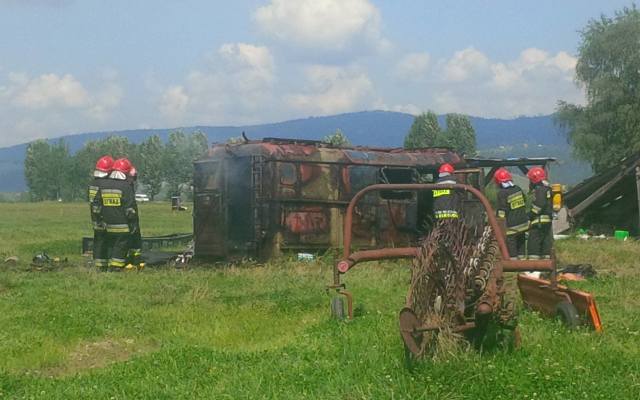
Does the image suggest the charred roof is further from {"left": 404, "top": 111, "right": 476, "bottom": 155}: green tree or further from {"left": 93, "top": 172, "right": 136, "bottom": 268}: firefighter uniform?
{"left": 404, "top": 111, "right": 476, "bottom": 155}: green tree

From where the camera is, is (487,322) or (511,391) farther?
(487,322)

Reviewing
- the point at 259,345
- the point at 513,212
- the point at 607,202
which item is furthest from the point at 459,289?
the point at 607,202

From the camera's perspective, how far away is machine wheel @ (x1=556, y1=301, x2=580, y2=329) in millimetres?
6951

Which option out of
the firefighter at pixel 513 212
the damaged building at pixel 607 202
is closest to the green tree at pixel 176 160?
the damaged building at pixel 607 202

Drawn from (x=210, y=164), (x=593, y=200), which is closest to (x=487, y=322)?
(x=210, y=164)

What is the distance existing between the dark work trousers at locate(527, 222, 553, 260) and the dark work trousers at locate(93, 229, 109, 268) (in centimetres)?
718

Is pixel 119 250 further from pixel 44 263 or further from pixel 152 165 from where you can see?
pixel 152 165

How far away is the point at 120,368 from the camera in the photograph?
6.33m

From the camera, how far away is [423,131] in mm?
95250

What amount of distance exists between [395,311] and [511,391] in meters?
3.33

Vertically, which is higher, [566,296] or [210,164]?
[210,164]

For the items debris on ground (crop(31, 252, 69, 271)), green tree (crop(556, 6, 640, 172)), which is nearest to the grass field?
debris on ground (crop(31, 252, 69, 271))

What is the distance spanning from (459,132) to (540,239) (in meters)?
83.2

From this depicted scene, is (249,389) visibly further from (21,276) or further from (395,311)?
(21,276)
